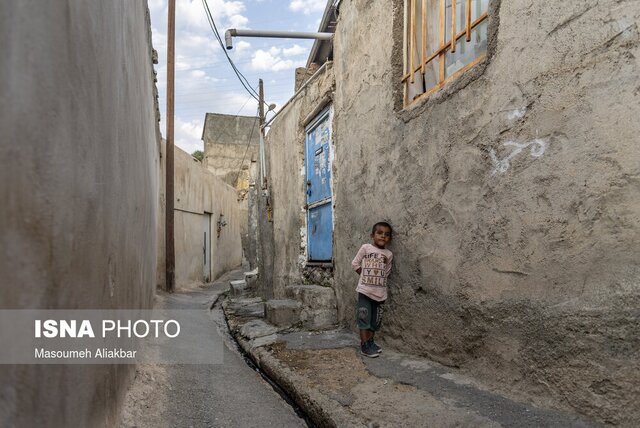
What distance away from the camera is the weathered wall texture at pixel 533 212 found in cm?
209

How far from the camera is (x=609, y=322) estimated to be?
2113mm

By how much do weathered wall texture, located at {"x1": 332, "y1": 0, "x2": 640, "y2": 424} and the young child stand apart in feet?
0.31

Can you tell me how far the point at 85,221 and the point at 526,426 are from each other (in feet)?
6.91

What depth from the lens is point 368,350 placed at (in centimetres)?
380

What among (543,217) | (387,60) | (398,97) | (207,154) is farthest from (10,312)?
(207,154)

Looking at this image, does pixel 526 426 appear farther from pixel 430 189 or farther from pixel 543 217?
pixel 430 189

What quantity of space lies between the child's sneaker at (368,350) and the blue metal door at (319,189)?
6.35 feet

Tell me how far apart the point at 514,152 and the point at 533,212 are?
14.2 inches

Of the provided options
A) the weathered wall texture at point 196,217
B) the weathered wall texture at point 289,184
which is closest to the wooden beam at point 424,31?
the weathered wall texture at point 289,184

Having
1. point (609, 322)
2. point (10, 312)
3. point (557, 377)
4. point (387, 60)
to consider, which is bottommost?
point (557, 377)

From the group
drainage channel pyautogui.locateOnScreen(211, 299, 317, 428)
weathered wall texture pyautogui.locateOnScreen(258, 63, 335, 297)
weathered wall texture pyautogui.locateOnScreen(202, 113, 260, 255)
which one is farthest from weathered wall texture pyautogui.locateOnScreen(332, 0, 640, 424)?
weathered wall texture pyautogui.locateOnScreen(202, 113, 260, 255)

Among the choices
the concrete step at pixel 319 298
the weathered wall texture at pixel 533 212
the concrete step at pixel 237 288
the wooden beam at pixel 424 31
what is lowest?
the concrete step at pixel 237 288

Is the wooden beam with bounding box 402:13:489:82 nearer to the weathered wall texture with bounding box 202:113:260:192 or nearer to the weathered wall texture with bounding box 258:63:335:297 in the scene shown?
the weathered wall texture with bounding box 258:63:335:297

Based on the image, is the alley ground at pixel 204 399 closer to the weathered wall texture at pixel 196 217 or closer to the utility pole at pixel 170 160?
the utility pole at pixel 170 160
